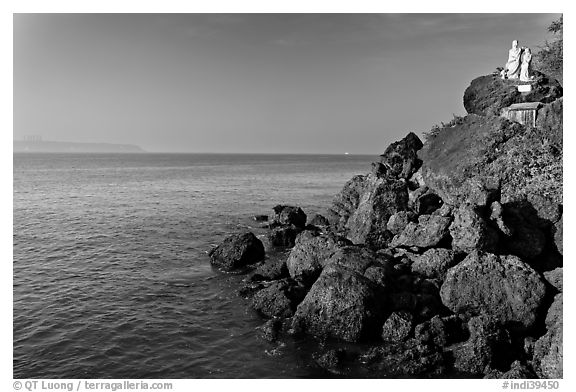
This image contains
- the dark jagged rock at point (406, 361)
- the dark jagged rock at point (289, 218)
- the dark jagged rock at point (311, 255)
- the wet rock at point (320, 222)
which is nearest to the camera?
the dark jagged rock at point (406, 361)

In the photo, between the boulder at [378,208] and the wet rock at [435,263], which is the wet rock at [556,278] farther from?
the boulder at [378,208]

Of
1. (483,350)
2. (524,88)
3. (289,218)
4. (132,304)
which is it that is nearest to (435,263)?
(483,350)

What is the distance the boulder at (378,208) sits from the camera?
29906mm

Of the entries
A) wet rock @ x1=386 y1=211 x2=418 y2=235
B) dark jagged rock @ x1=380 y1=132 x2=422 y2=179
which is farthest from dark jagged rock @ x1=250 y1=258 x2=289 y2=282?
dark jagged rock @ x1=380 y1=132 x2=422 y2=179

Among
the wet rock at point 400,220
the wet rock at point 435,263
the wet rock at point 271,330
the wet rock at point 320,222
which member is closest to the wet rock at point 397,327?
the wet rock at point 435,263

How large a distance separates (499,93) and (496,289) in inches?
781

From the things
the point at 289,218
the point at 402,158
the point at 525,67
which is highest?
the point at 525,67

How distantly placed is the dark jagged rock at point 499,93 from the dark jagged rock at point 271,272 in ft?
67.6

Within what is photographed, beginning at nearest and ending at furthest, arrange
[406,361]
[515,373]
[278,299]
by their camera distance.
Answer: [515,373], [406,361], [278,299]

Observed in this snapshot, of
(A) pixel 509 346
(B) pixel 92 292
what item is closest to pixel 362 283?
(A) pixel 509 346

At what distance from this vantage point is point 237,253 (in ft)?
93.8

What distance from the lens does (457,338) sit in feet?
56.5

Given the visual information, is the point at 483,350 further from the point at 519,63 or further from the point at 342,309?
the point at 519,63

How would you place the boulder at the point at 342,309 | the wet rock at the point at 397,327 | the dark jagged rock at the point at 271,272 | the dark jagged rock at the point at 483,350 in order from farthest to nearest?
1. the dark jagged rock at the point at 271,272
2. the boulder at the point at 342,309
3. the wet rock at the point at 397,327
4. the dark jagged rock at the point at 483,350
